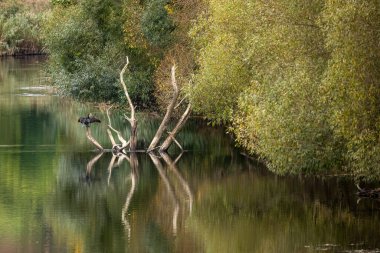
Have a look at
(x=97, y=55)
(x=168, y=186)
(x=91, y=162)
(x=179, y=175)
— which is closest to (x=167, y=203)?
(x=168, y=186)

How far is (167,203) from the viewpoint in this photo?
3098 centimetres

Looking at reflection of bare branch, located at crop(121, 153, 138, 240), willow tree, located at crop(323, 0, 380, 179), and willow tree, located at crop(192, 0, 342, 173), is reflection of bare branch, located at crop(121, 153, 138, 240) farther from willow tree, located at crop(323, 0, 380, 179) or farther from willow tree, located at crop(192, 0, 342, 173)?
willow tree, located at crop(323, 0, 380, 179)

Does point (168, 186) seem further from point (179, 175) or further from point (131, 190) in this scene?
point (179, 175)

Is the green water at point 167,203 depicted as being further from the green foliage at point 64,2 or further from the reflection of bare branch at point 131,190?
the green foliage at point 64,2

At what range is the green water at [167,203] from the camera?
25531 millimetres

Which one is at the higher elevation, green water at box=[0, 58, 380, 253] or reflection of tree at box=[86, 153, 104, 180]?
reflection of tree at box=[86, 153, 104, 180]

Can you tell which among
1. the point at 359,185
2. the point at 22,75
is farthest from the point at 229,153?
the point at 22,75

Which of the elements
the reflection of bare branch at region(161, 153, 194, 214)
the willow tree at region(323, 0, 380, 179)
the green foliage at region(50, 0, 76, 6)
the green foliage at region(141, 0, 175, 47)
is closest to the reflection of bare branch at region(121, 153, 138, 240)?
the reflection of bare branch at region(161, 153, 194, 214)

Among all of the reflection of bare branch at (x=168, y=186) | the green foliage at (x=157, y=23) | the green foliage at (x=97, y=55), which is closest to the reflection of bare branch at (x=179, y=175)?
the reflection of bare branch at (x=168, y=186)

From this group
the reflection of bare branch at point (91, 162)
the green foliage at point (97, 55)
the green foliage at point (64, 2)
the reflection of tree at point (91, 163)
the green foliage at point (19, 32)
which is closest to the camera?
the reflection of tree at point (91, 163)

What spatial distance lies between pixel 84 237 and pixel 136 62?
26.6 metres

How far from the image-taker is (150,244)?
25078 mm

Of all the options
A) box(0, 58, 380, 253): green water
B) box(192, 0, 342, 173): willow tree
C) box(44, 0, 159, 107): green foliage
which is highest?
box(44, 0, 159, 107): green foliage

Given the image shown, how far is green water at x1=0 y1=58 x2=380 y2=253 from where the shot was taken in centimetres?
2553
